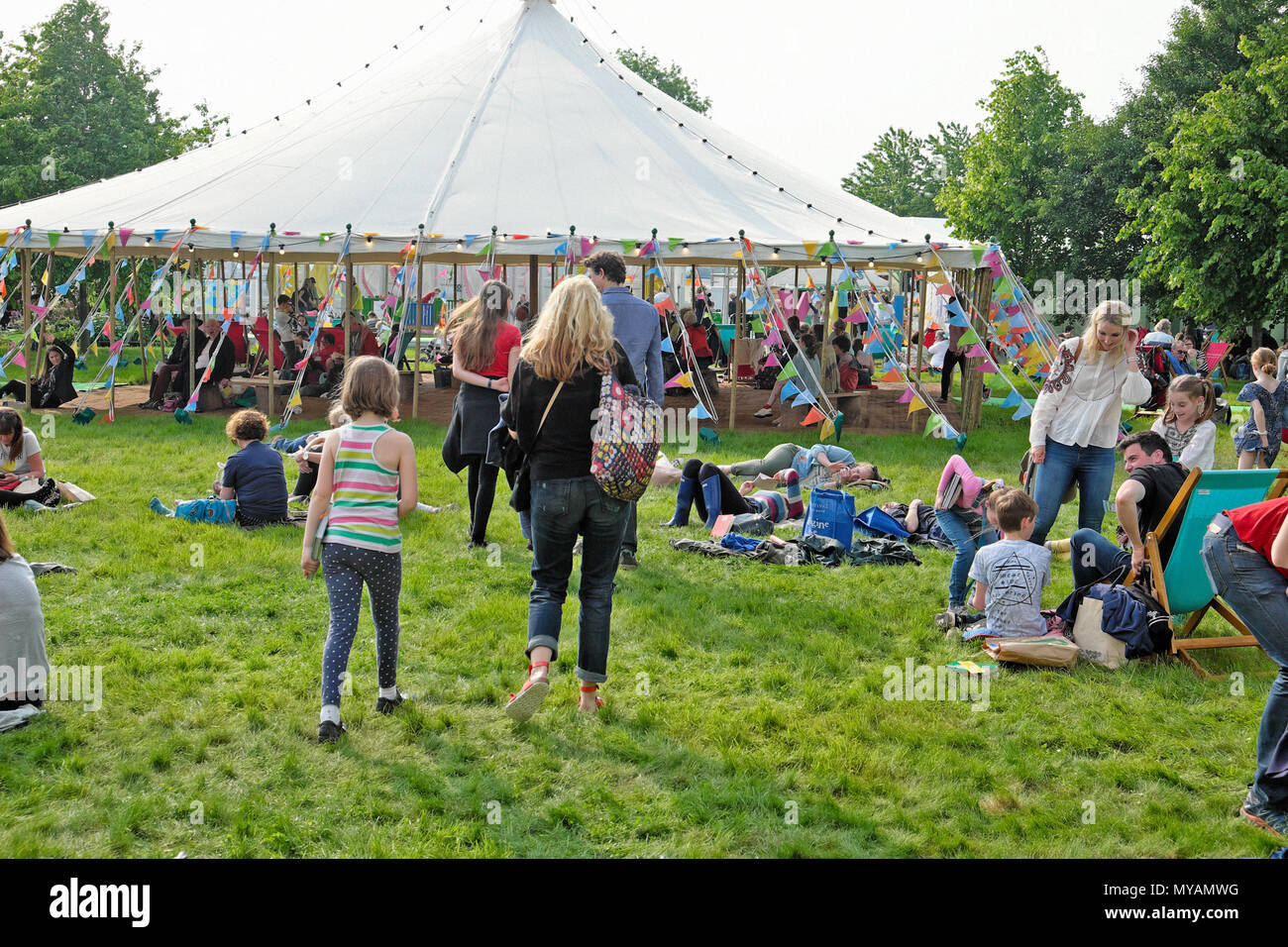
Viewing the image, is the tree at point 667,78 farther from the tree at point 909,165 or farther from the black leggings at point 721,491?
the black leggings at point 721,491

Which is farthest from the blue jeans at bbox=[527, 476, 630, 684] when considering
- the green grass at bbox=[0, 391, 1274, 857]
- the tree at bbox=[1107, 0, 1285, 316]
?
the tree at bbox=[1107, 0, 1285, 316]

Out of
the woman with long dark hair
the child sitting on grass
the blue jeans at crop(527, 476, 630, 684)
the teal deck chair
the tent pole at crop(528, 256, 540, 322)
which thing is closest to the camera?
the woman with long dark hair

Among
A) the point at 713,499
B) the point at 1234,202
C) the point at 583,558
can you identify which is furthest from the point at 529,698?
the point at 1234,202

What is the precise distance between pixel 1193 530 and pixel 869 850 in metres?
2.65

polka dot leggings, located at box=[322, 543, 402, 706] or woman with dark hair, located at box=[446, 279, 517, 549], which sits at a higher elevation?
woman with dark hair, located at box=[446, 279, 517, 549]

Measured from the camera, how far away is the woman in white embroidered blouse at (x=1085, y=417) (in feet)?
19.6

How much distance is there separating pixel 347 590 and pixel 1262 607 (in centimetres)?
322

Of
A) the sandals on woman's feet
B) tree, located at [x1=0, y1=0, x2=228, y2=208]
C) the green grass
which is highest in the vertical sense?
tree, located at [x1=0, y1=0, x2=228, y2=208]

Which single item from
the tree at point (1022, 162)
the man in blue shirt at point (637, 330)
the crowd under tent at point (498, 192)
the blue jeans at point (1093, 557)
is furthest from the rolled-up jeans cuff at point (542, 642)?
the tree at point (1022, 162)

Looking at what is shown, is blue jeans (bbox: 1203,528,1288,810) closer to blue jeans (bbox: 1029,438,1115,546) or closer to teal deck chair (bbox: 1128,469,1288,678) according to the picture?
teal deck chair (bbox: 1128,469,1288,678)

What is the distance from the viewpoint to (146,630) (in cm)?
574

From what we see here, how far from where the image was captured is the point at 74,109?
2969 cm

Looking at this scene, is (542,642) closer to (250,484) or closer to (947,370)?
(250,484)

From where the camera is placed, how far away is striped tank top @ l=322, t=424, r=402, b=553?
4.34 meters
